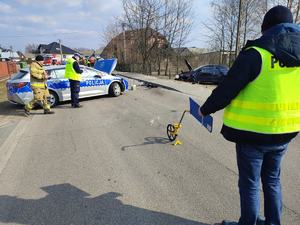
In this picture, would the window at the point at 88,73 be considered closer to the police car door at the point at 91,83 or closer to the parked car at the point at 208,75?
the police car door at the point at 91,83

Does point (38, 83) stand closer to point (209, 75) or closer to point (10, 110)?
point (10, 110)

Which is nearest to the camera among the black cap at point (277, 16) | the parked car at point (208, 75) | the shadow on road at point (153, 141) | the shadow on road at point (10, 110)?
the black cap at point (277, 16)

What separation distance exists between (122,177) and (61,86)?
713 cm

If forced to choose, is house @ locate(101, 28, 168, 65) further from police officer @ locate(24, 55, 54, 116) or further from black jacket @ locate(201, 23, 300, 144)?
black jacket @ locate(201, 23, 300, 144)

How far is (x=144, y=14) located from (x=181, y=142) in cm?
2504

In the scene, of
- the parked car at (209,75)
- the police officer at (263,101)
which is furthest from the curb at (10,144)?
the parked car at (209,75)

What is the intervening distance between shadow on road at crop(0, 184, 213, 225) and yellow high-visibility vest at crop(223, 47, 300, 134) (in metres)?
1.37

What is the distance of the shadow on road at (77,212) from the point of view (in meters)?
3.08

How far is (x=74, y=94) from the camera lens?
9883mm

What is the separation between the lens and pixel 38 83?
344 inches

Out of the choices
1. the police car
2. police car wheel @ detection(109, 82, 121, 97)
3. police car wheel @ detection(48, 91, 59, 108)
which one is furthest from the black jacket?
police car wheel @ detection(109, 82, 121, 97)

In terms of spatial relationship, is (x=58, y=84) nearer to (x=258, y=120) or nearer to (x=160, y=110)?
(x=160, y=110)

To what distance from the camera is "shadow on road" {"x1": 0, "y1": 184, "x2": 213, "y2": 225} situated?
3.08m

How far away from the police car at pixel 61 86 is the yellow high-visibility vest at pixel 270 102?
28.3 ft
